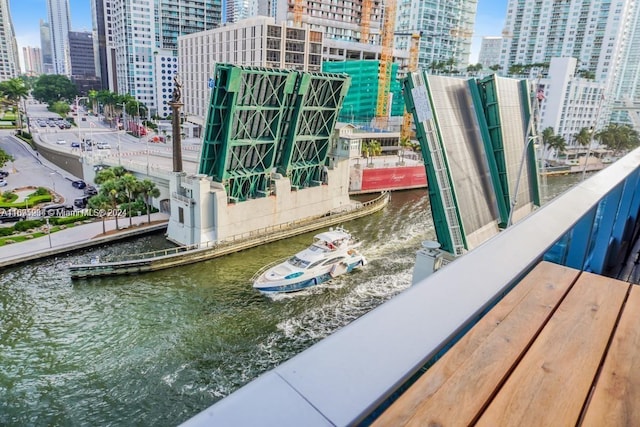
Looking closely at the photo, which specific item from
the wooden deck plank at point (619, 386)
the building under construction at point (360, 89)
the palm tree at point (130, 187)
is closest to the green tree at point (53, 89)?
the building under construction at point (360, 89)

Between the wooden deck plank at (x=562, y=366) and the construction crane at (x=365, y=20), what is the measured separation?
286 feet

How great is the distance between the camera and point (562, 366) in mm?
1504

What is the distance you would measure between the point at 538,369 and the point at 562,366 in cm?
10

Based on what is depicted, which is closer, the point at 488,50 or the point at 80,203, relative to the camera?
the point at 80,203

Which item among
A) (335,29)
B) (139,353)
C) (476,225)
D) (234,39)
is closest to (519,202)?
(476,225)

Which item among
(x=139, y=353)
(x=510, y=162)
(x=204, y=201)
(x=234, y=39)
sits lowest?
(x=139, y=353)

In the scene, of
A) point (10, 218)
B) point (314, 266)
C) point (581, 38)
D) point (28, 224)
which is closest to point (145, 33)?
point (10, 218)

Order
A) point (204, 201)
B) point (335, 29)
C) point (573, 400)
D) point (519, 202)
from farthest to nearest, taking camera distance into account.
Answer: point (335, 29) → point (204, 201) → point (519, 202) → point (573, 400)

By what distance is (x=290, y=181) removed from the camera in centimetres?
2911

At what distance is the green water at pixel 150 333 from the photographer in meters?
12.9

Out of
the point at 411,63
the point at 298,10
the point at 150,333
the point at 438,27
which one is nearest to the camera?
the point at 150,333

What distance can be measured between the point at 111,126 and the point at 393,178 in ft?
Answer: 182

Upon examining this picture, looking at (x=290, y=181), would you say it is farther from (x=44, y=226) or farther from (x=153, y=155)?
(x=153, y=155)

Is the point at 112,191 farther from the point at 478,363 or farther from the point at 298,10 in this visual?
the point at 298,10
